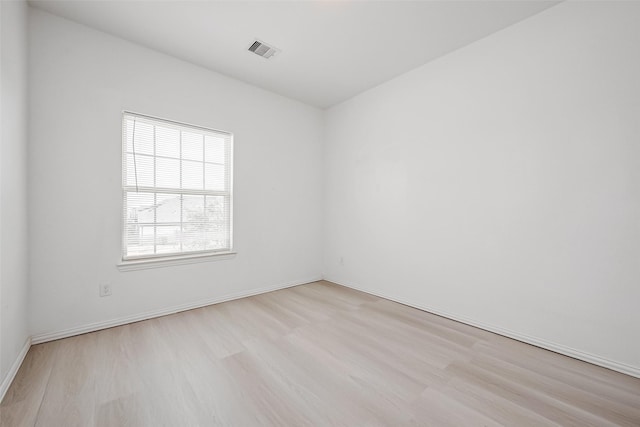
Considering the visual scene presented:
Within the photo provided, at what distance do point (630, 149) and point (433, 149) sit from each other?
1.47 m

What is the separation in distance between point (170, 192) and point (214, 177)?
1.80 ft

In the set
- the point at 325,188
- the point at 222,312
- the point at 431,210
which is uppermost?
the point at 325,188

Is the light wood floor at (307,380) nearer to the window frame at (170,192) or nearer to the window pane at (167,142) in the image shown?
the window frame at (170,192)

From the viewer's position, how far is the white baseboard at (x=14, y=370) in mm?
1548

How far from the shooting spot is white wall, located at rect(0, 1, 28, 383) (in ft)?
5.24

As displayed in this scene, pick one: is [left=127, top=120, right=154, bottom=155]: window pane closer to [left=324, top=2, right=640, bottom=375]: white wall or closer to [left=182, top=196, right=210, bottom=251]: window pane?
[left=182, top=196, right=210, bottom=251]: window pane

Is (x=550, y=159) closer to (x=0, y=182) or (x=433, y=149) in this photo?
(x=433, y=149)

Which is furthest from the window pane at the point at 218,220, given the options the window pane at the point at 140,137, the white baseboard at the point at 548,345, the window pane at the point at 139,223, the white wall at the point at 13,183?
the white baseboard at the point at 548,345

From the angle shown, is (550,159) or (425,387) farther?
(550,159)

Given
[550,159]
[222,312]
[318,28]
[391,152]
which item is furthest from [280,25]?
[222,312]

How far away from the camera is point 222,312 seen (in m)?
2.87

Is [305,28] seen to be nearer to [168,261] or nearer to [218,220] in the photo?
[218,220]

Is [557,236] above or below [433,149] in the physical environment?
below

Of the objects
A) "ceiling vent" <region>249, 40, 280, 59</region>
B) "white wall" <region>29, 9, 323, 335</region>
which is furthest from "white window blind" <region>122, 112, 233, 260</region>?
"ceiling vent" <region>249, 40, 280, 59</region>
